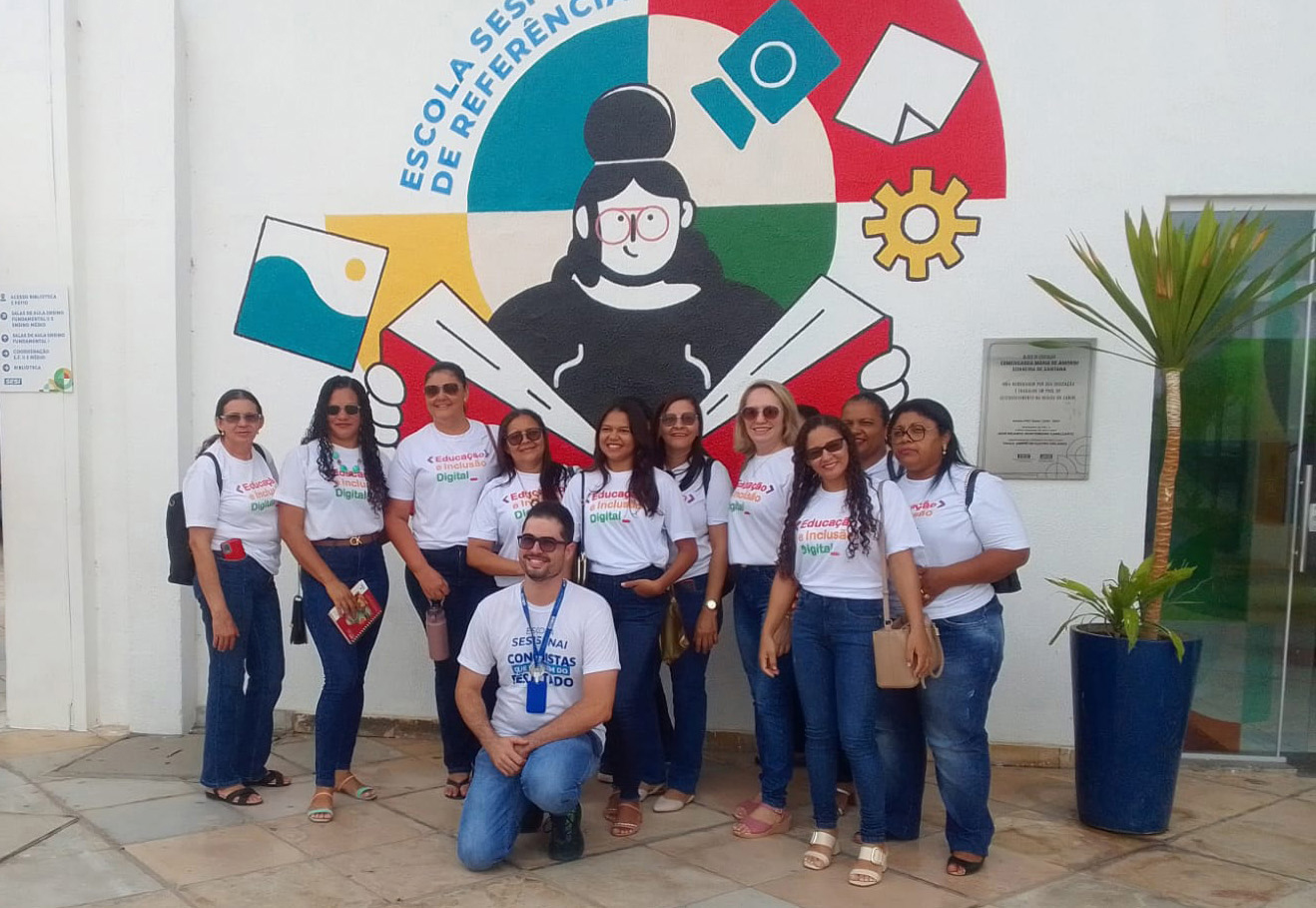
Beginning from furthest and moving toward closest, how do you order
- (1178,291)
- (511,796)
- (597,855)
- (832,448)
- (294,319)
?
(294,319) → (1178,291) → (597,855) → (511,796) → (832,448)

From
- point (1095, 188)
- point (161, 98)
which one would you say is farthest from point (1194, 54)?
point (161, 98)

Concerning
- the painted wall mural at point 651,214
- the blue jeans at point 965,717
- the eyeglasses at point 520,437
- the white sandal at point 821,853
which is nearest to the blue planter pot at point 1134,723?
the blue jeans at point 965,717

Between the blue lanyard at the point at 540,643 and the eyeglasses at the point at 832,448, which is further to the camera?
the blue lanyard at the point at 540,643

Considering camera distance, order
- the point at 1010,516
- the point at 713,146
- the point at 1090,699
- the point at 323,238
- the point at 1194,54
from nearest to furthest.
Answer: the point at 1010,516 → the point at 1090,699 → the point at 1194,54 → the point at 713,146 → the point at 323,238

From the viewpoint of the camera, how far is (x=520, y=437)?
4309 millimetres

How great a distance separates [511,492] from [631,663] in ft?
2.81

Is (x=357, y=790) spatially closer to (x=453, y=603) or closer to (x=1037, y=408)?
(x=453, y=603)

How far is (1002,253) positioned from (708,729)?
2.72 metres

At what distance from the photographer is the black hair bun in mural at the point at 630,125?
5.18 meters

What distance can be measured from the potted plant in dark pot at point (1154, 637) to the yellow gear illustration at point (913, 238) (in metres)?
0.94

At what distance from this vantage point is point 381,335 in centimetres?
546

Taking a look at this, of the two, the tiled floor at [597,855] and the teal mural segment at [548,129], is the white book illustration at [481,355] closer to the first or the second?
the teal mural segment at [548,129]

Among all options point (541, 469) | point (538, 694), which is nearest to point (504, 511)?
point (541, 469)

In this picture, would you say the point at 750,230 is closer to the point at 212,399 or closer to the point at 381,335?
the point at 381,335
